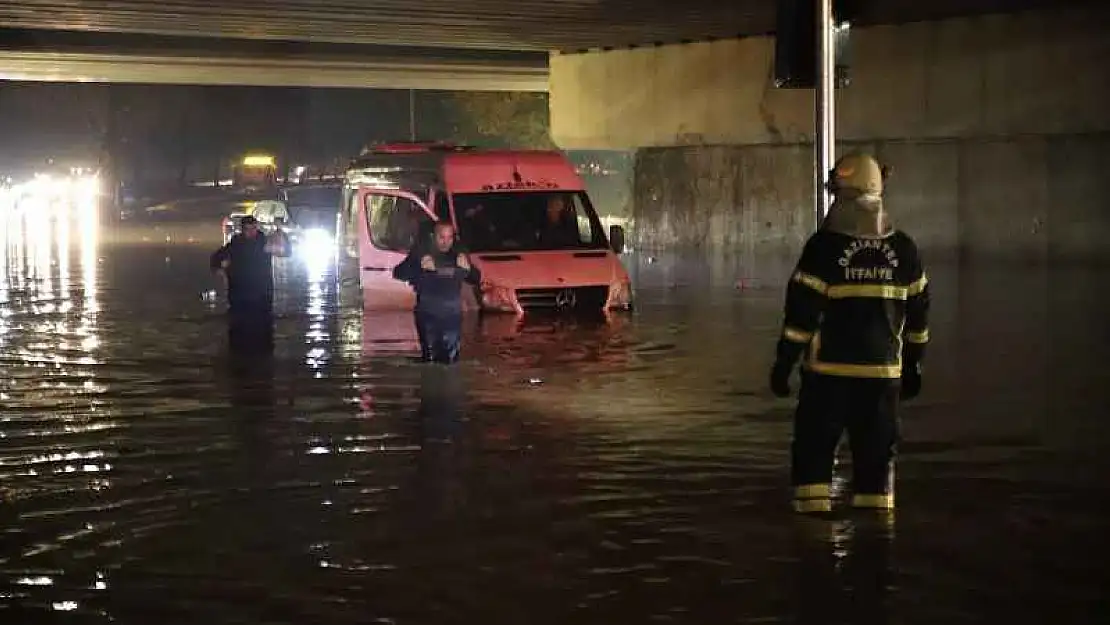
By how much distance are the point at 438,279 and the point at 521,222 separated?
20.5ft

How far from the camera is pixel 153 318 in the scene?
23.2 meters

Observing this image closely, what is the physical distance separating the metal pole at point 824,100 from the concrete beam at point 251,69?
1072 inches

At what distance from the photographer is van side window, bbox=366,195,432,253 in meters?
22.5

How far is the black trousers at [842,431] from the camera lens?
8.48 m

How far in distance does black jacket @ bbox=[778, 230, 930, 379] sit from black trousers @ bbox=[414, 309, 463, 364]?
811 cm

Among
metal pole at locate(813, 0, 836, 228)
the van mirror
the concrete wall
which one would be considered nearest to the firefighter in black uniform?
metal pole at locate(813, 0, 836, 228)

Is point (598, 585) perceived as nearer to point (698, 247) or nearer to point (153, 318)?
point (153, 318)

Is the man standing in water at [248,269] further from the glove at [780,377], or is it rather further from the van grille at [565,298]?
the glove at [780,377]

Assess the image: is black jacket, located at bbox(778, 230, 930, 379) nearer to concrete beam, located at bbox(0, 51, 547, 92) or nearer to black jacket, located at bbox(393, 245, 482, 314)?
black jacket, located at bbox(393, 245, 482, 314)

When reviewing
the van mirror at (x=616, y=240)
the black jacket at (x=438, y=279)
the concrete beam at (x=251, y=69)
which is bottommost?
the black jacket at (x=438, y=279)

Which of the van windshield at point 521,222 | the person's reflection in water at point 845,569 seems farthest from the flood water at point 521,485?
the van windshield at point 521,222

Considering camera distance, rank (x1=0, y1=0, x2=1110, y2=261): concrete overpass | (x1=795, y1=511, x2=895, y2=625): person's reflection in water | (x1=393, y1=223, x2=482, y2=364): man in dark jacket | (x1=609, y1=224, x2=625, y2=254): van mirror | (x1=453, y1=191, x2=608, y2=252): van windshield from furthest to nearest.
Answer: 1. (x1=0, y1=0, x2=1110, y2=261): concrete overpass
2. (x1=453, y1=191, x2=608, y2=252): van windshield
3. (x1=609, y1=224, x2=625, y2=254): van mirror
4. (x1=393, y1=223, x2=482, y2=364): man in dark jacket
5. (x1=795, y1=511, x2=895, y2=625): person's reflection in water

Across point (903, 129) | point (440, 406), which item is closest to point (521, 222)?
point (440, 406)

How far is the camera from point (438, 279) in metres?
16.1
